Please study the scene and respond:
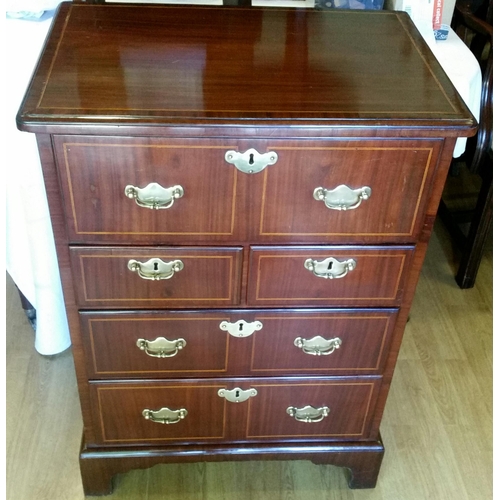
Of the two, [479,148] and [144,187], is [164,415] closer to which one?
[144,187]

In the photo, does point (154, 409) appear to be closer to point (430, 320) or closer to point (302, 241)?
point (302, 241)

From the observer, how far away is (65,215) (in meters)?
0.94

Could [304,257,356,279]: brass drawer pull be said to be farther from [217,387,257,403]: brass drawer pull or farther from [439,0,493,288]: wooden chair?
[439,0,493,288]: wooden chair

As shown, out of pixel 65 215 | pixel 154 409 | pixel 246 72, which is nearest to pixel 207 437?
pixel 154 409

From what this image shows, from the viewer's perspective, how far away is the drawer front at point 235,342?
1.09 meters

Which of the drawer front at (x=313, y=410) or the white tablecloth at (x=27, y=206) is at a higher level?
the white tablecloth at (x=27, y=206)

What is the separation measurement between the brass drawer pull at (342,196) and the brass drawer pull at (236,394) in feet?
1.47

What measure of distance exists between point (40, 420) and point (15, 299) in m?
0.45

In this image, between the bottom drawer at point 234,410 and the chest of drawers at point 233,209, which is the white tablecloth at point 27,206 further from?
the bottom drawer at point 234,410

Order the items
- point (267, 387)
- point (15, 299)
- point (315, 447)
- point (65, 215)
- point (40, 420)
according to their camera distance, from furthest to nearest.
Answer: point (15, 299), point (40, 420), point (315, 447), point (267, 387), point (65, 215)

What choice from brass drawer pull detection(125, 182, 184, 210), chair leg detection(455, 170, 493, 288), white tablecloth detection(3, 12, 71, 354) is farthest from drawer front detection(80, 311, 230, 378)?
chair leg detection(455, 170, 493, 288)

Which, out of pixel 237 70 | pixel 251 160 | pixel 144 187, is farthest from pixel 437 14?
pixel 144 187

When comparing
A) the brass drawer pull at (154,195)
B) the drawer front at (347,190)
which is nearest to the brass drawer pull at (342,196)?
the drawer front at (347,190)

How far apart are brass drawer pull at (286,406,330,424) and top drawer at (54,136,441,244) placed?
418mm
